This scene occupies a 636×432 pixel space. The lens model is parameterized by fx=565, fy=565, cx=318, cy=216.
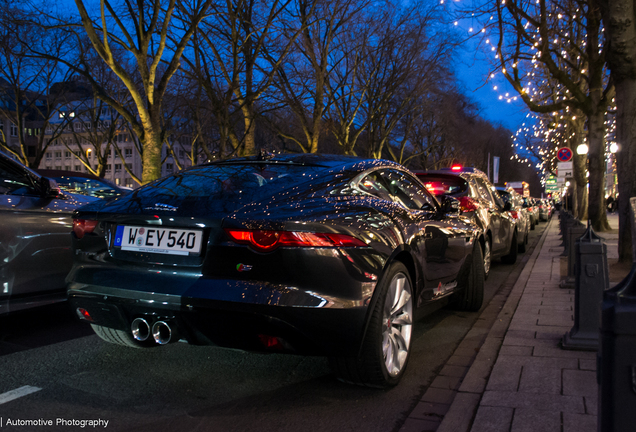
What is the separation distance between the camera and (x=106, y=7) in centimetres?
1449

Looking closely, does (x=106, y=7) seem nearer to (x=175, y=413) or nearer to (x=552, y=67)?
(x=552, y=67)

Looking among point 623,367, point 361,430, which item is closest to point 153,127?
point 361,430

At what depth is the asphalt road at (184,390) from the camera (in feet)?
9.84

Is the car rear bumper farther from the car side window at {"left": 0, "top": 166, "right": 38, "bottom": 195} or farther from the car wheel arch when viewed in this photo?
the car side window at {"left": 0, "top": 166, "right": 38, "bottom": 195}

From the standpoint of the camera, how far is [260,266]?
9.62ft

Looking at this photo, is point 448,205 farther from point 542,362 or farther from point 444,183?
point 444,183

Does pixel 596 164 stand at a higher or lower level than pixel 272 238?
higher

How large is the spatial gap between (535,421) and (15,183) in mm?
4354

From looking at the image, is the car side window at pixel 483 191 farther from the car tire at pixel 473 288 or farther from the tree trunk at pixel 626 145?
the car tire at pixel 473 288

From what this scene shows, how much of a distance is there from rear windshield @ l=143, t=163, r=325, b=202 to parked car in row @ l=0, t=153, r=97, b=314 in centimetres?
147

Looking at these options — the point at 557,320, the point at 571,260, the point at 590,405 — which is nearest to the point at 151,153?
Result: the point at 571,260

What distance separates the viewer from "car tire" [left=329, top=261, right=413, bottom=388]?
127 inches

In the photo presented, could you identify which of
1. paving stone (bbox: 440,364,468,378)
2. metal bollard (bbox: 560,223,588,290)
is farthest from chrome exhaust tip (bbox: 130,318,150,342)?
metal bollard (bbox: 560,223,588,290)

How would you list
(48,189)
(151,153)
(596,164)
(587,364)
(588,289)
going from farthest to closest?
(596,164) → (151,153) → (48,189) → (588,289) → (587,364)
